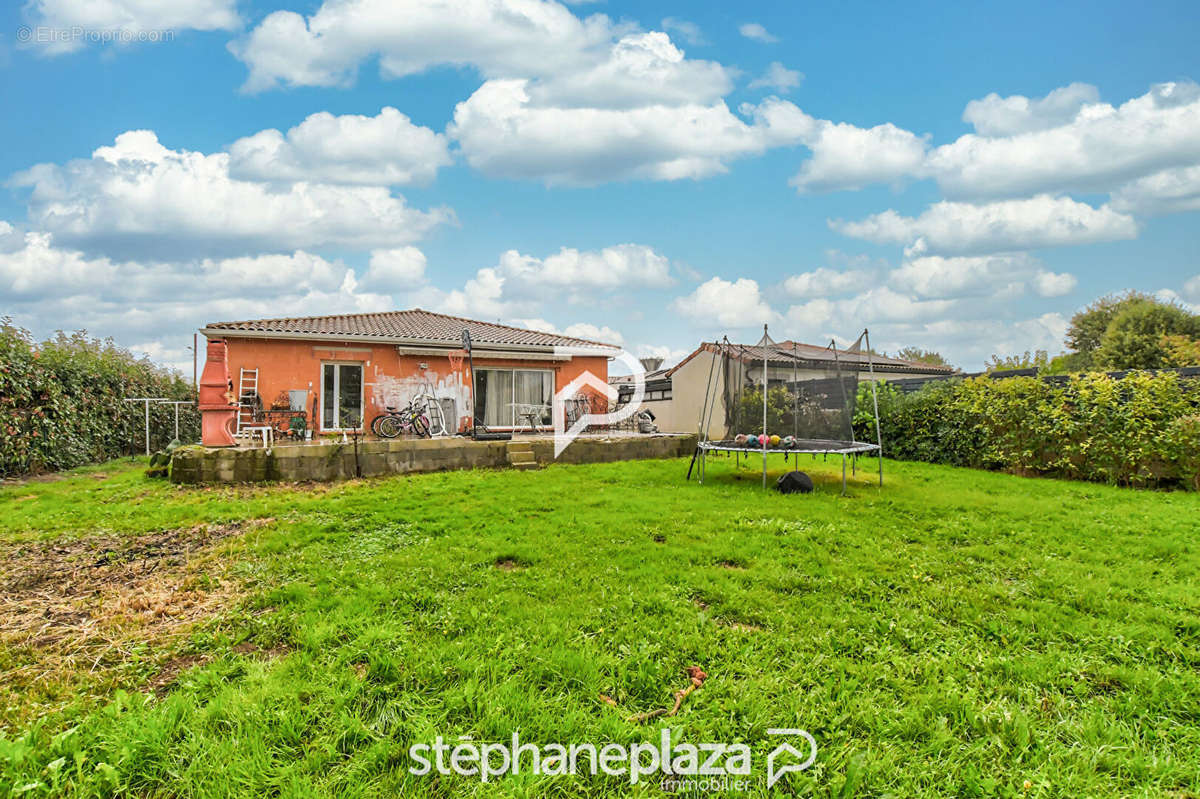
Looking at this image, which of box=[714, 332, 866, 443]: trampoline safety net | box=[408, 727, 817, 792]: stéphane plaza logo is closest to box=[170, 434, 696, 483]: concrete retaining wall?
box=[714, 332, 866, 443]: trampoline safety net

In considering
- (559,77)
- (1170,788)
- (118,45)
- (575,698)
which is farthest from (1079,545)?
(118,45)

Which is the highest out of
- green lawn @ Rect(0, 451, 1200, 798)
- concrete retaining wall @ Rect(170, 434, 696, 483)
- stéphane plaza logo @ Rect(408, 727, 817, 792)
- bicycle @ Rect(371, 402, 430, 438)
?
bicycle @ Rect(371, 402, 430, 438)

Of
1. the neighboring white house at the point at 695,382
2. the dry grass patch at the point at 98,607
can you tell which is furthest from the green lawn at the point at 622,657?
the neighboring white house at the point at 695,382

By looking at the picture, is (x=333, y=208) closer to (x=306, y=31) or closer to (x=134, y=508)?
(x=306, y=31)

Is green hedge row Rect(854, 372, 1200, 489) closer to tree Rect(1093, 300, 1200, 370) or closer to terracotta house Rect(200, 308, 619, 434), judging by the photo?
terracotta house Rect(200, 308, 619, 434)

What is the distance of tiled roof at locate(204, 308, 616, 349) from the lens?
38.6ft

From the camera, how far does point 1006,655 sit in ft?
9.91

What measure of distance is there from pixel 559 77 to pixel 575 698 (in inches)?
354

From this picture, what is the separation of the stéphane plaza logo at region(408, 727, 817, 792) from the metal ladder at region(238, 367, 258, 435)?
452 inches

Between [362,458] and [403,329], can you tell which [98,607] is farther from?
[403,329]

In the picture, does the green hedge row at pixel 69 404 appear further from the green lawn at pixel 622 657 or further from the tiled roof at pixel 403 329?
the green lawn at pixel 622 657

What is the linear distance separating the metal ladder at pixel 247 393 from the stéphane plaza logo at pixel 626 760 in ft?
37.7

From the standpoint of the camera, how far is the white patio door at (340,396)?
1230cm

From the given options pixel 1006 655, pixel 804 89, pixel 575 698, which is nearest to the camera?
pixel 575 698
